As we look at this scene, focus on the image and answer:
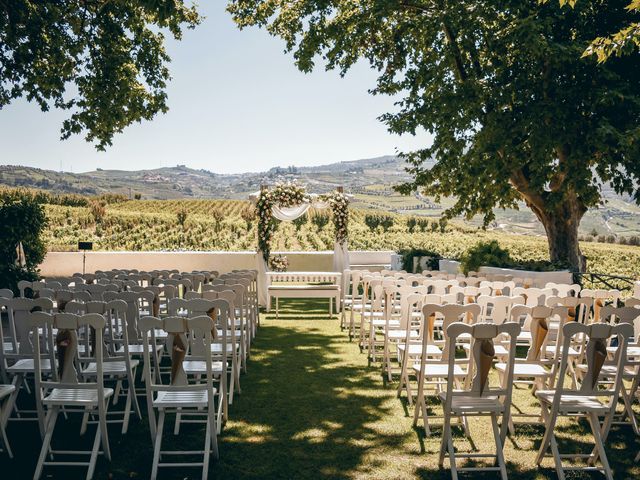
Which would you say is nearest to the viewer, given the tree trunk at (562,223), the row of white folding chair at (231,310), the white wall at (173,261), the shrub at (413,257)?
the row of white folding chair at (231,310)

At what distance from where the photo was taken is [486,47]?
51.1ft

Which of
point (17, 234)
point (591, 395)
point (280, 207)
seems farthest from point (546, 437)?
point (17, 234)

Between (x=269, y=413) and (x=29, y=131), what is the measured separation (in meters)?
127

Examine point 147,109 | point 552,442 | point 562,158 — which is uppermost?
point 147,109

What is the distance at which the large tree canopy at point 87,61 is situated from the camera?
1172 centimetres

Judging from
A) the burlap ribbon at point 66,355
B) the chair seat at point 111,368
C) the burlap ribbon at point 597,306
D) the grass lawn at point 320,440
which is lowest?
the grass lawn at point 320,440

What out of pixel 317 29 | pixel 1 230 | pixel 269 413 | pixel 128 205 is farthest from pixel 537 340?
pixel 128 205

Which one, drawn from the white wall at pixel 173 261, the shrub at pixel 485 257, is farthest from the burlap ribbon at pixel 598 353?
the white wall at pixel 173 261

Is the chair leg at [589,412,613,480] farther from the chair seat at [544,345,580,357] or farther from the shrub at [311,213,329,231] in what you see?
the shrub at [311,213,329,231]

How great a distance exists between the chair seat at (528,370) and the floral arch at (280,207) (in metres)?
9.19

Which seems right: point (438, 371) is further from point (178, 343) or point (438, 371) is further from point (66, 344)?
point (66, 344)

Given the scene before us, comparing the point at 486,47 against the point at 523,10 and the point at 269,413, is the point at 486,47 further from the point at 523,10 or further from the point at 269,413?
the point at 269,413

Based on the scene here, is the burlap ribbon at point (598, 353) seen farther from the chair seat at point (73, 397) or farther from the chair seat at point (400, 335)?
the chair seat at point (73, 397)

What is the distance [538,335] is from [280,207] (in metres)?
9.75
